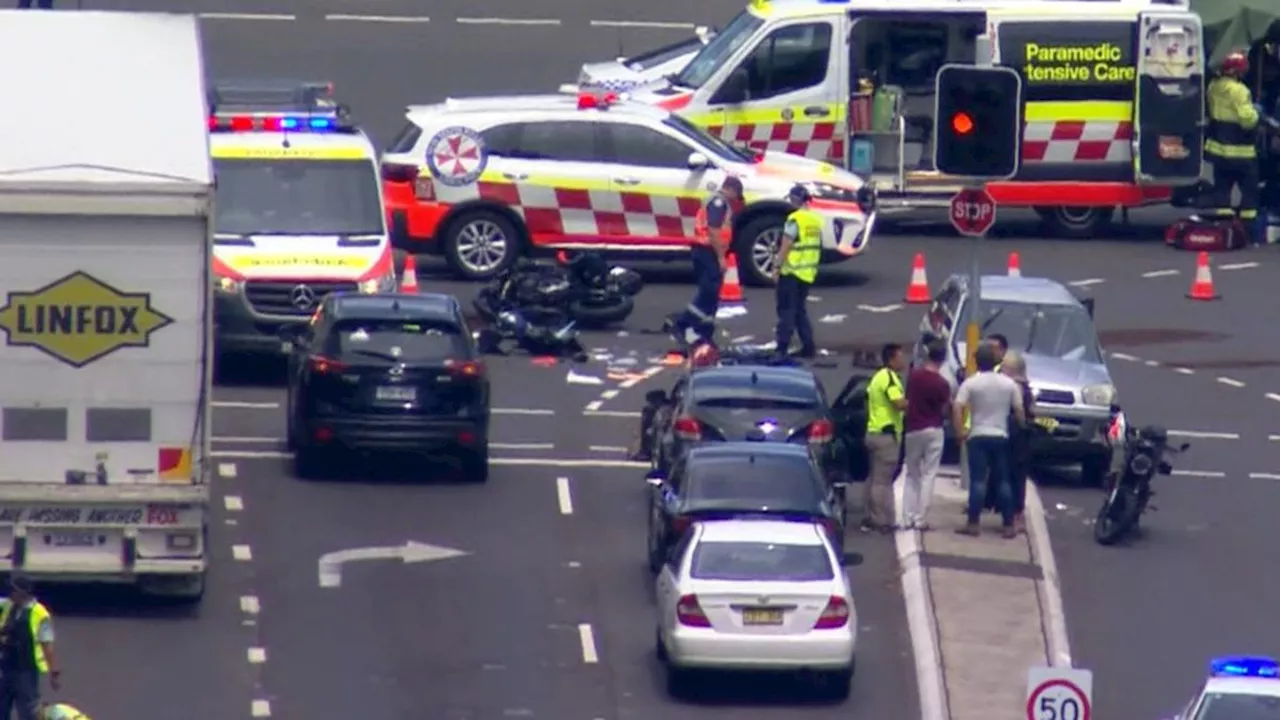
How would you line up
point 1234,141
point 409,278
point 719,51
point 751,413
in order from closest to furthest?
point 751,413
point 409,278
point 719,51
point 1234,141

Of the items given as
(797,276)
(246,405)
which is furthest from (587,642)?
(797,276)

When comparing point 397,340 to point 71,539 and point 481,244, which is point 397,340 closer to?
point 71,539

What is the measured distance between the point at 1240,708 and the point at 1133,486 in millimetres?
8105

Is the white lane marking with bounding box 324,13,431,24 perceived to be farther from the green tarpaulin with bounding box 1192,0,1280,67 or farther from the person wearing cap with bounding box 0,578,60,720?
the person wearing cap with bounding box 0,578,60,720

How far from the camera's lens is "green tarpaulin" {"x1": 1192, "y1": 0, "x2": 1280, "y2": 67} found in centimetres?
4091

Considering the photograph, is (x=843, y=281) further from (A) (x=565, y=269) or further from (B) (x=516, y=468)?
(B) (x=516, y=468)

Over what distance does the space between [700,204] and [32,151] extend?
12.3 metres

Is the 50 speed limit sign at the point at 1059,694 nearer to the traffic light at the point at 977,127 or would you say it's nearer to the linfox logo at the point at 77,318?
the traffic light at the point at 977,127

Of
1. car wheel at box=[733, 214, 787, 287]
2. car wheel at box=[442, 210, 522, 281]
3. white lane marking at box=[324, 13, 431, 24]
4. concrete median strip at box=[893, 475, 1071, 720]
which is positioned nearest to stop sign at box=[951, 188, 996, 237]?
concrete median strip at box=[893, 475, 1071, 720]

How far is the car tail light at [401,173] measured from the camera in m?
35.3

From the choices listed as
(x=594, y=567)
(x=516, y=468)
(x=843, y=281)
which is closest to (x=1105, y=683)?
(x=594, y=567)

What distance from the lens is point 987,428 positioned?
2653 cm

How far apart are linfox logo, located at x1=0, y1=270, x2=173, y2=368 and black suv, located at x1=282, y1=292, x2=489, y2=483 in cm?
402

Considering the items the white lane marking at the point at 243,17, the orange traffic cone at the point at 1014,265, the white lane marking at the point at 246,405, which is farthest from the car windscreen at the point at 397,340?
the white lane marking at the point at 243,17
